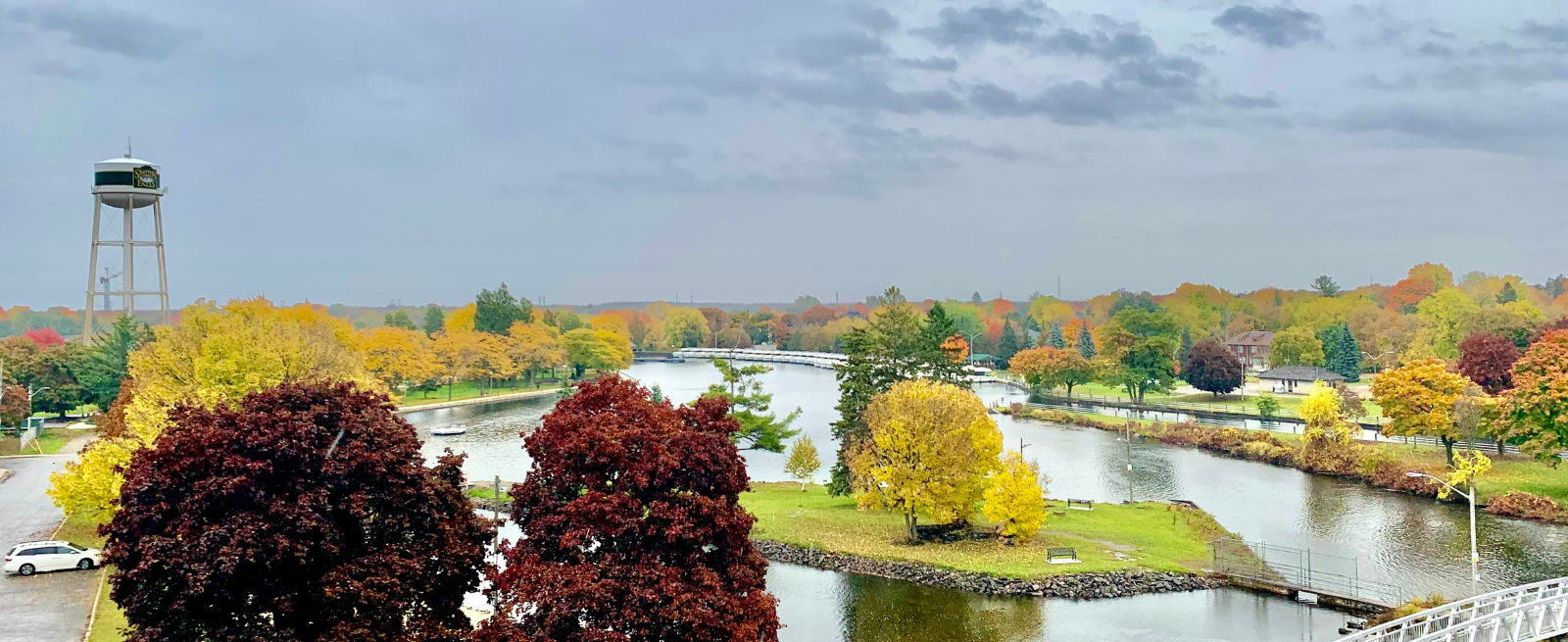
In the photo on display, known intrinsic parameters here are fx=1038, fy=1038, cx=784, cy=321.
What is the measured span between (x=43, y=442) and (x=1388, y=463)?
2545 inches

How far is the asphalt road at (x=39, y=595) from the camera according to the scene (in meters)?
21.3

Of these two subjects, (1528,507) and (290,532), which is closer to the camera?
(290,532)

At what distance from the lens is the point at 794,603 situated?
1061 inches

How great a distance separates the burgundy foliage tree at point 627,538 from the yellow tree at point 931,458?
14022 millimetres

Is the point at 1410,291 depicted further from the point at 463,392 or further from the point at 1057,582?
the point at 1057,582

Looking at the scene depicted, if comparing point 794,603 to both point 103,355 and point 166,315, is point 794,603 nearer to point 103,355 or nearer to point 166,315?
point 103,355

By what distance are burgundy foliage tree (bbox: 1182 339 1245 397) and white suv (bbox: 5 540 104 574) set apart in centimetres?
6919

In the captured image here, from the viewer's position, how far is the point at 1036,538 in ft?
104

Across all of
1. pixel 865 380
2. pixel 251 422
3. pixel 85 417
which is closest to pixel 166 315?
pixel 85 417

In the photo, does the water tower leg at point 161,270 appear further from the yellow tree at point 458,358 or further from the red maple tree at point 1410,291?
the red maple tree at point 1410,291

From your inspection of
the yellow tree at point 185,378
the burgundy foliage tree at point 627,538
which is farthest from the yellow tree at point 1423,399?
the yellow tree at point 185,378

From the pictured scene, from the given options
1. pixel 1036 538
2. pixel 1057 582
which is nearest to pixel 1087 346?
→ pixel 1036 538

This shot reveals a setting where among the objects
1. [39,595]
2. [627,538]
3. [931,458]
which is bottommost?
[39,595]

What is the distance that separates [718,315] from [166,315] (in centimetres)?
10722
